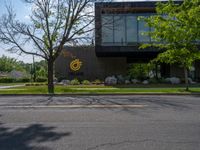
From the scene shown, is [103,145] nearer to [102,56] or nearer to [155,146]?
[155,146]

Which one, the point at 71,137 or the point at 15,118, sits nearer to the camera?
the point at 71,137

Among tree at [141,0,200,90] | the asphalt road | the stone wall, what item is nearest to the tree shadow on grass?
the asphalt road

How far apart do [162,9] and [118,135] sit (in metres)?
20.1

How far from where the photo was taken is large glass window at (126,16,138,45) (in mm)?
42125

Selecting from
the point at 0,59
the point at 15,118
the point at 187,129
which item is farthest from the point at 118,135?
the point at 0,59

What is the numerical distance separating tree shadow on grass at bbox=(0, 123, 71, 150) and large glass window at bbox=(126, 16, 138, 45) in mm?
33102

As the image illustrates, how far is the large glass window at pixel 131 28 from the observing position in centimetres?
4212

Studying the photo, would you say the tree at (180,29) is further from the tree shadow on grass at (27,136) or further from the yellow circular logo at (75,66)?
the yellow circular logo at (75,66)

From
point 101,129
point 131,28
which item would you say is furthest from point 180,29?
point 101,129

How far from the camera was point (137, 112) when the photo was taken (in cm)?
1266

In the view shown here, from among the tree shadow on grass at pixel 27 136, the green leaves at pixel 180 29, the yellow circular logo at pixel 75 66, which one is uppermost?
the green leaves at pixel 180 29

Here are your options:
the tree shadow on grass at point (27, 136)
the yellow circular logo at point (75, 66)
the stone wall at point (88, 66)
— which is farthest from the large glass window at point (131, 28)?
the tree shadow on grass at point (27, 136)

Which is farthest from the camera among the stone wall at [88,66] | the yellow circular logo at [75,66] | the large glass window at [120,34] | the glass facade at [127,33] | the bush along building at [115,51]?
the yellow circular logo at [75,66]

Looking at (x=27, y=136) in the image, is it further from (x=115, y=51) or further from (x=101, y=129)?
(x=115, y=51)
